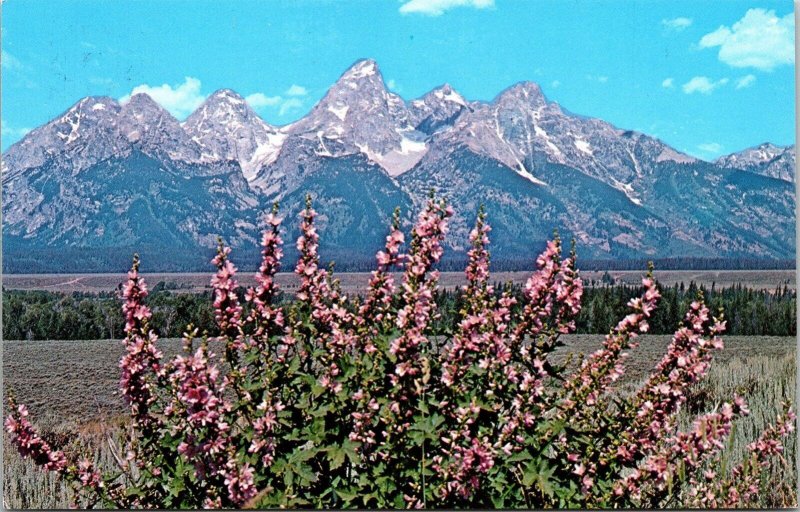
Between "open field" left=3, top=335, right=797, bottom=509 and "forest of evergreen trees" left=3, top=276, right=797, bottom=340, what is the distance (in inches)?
9.3

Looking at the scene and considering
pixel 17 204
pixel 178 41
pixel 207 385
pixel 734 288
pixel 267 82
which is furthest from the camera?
pixel 17 204

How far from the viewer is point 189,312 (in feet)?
22.0

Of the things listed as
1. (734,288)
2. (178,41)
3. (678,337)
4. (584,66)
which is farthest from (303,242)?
(734,288)

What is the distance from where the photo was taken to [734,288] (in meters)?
15.6

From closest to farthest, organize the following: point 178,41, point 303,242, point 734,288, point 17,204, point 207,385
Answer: point 207,385
point 303,242
point 178,41
point 734,288
point 17,204

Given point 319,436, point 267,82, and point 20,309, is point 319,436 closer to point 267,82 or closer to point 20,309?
point 267,82

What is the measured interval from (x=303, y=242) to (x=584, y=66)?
5246 mm

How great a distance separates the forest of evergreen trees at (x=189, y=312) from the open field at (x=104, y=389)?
0.24 m

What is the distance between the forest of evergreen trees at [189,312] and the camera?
7520mm

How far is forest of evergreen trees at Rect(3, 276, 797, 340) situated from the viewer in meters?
7.52

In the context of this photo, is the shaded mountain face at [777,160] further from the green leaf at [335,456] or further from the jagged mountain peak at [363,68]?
the jagged mountain peak at [363,68]

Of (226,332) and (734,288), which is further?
(734,288)

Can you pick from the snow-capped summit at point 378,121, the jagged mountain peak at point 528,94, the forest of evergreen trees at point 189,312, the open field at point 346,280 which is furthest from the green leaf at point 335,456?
the jagged mountain peak at point 528,94

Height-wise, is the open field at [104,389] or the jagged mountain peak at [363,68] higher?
the jagged mountain peak at [363,68]
